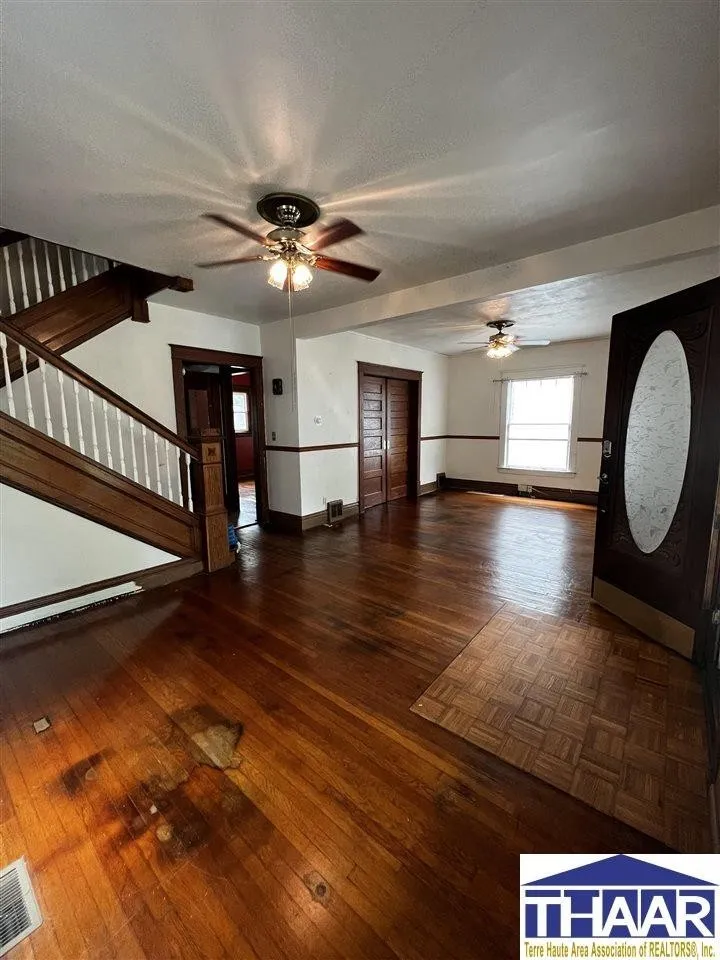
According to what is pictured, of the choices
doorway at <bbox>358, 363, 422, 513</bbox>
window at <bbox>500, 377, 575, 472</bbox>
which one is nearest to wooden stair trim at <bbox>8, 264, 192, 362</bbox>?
doorway at <bbox>358, 363, 422, 513</bbox>

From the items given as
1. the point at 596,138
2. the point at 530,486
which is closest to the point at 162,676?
the point at 596,138

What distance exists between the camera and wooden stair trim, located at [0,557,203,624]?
2.62m

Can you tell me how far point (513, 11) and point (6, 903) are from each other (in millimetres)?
2981

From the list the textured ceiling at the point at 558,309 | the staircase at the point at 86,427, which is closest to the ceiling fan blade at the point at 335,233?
the textured ceiling at the point at 558,309

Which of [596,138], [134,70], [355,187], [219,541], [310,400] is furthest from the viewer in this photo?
[310,400]

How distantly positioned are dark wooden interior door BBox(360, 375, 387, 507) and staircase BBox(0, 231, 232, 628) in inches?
99.9

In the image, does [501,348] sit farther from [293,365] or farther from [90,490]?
[90,490]

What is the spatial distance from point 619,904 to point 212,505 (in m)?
3.36

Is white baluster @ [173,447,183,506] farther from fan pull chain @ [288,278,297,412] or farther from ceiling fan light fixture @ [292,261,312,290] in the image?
ceiling fan light fixture @ [292,261,312,290]

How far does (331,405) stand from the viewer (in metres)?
4.98

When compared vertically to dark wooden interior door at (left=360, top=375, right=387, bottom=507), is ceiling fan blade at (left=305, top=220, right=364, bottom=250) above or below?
above

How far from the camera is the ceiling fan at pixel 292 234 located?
2.02 meters

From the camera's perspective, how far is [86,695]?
199cm

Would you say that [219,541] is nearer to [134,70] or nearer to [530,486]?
[134,70]
